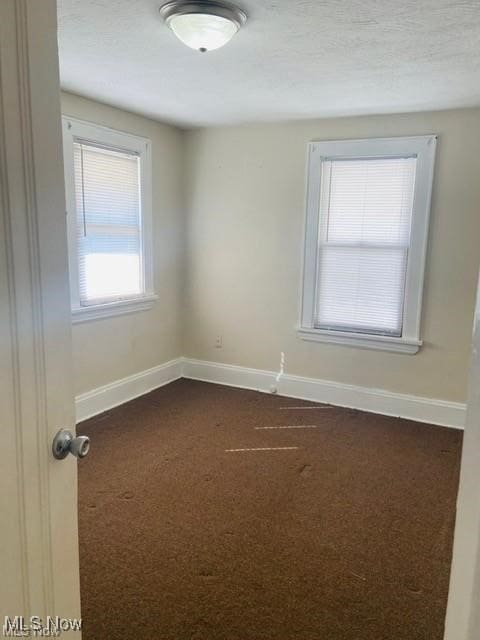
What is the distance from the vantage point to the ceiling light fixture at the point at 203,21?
1866mm

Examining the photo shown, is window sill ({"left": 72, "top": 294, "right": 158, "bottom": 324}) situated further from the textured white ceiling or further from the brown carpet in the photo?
the textured white ceiling

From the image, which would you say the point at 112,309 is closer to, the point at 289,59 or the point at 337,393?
the point at 337,393

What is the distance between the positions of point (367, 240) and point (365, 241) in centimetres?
2

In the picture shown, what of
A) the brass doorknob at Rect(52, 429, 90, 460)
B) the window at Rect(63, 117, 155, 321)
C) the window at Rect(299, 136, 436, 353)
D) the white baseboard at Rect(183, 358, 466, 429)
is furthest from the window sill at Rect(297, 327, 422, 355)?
the brass doorknob at Rect(52, 429, 90, 460)

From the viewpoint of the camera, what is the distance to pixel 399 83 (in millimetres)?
2766

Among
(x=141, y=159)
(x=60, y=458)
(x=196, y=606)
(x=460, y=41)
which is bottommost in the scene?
(x=196, y=606)

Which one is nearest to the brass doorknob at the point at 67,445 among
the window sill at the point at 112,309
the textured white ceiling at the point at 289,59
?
the textured white ceiling at the point at 289,59

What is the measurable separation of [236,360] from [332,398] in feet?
3.27

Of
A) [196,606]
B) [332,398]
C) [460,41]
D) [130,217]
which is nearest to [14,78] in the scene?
[196,606]

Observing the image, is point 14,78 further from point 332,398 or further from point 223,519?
point 332,398

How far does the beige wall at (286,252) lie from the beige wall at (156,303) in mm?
159

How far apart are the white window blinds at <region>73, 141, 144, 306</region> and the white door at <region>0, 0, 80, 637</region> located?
2.51 metres

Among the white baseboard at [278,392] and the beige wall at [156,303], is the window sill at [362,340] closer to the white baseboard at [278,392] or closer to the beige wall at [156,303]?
the white baseboard at [278,392]

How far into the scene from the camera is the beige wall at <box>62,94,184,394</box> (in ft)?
11.5
